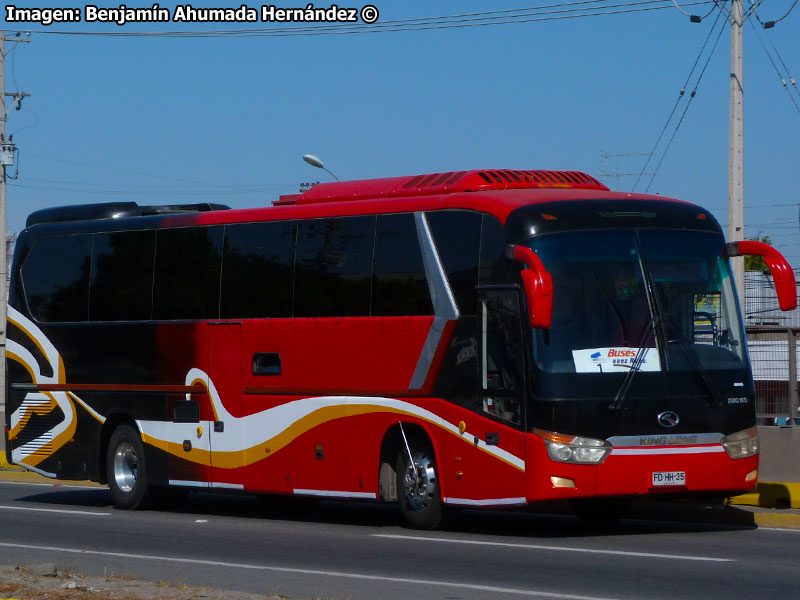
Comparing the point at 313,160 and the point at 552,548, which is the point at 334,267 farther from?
the point at 313,160

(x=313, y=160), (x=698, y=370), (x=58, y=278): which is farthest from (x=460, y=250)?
(x=313, y=160)

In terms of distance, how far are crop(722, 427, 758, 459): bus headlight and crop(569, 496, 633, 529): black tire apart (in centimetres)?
154

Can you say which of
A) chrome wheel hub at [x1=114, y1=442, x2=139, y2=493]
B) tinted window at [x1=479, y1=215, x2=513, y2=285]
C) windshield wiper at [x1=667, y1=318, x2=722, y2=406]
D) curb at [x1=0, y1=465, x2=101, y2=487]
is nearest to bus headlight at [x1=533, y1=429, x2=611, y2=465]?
windshield wiper at [x1=667, y1=318, x2=722, y2=406]

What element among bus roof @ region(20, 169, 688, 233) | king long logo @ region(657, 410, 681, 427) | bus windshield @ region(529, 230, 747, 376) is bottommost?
king long logo @ region(657, 410, 681, 427)

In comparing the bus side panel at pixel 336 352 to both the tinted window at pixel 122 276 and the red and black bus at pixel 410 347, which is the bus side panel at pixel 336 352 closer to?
the red and black bus at pixel 410 347

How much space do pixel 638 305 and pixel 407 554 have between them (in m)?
3.30

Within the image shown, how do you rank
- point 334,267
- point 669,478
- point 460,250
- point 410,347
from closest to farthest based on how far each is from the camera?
1. point 669,478
2. point 460,250
3. point 410,347
4. point 334,267

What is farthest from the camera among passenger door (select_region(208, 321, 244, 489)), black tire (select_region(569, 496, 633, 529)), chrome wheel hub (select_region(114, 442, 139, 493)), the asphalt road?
chrome wheel hub (select_region(114, 442, 139, 493))

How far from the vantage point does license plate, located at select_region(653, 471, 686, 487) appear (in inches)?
530

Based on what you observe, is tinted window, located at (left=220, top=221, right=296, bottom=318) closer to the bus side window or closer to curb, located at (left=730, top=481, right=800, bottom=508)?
the bus side window

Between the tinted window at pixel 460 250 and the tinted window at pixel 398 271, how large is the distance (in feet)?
1.16

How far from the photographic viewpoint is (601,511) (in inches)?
599

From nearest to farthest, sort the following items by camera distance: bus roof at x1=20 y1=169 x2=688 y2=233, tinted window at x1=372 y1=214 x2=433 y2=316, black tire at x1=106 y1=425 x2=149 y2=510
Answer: bus roof at x1=20 y1=169 x2=688 y2=233 → tinted window at x1=372 y1=214 x2=433 y2=316 → black tire at x1=106 y1=425 x2=149 y2=510

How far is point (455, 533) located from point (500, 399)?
1.69m
